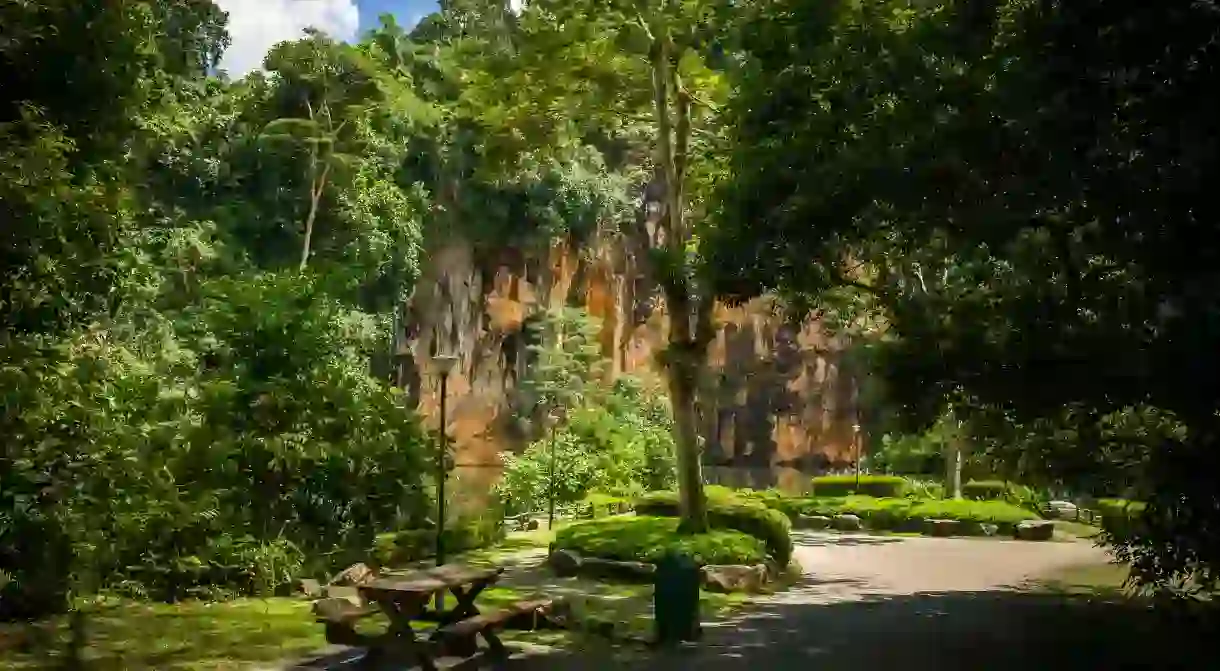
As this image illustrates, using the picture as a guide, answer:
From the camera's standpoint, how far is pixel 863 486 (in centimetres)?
3375

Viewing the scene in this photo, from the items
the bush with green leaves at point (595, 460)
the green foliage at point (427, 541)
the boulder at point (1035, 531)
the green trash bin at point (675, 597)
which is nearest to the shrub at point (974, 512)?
the boulder at point (1035, 531)

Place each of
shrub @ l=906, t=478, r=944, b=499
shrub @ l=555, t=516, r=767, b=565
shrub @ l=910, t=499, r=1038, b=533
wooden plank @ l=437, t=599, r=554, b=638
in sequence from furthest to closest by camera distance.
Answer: shrub @ l=906, t=478, r=944, b=499
shrub @ l=910, t=499, r=1038, b=533
shrub @ l=555, t=516, r=767, b=565
wooden plank @ l=437, t=599, r=554, b=638

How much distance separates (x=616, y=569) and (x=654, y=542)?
792 millimetres

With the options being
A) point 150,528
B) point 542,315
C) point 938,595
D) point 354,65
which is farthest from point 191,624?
point 542,315

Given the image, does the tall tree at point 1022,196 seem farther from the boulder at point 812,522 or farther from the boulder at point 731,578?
the boulder at point 812,522

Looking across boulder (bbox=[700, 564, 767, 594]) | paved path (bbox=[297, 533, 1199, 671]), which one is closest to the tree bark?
boulder (bbox=[700, 564, 767, 594])

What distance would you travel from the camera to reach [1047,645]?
9922 mm

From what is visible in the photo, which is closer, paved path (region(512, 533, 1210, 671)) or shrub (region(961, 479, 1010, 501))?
paved path (region(512, 533, 1210, 671))

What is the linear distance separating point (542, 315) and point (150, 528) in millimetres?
28372

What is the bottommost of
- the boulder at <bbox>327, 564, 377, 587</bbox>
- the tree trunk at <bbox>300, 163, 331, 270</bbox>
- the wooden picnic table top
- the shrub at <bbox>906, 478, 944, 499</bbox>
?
the boulder at <bbox>327, 564, 377, 587</bbox>

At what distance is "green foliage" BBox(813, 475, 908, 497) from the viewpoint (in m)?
33.4

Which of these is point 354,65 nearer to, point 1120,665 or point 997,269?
point 997,269

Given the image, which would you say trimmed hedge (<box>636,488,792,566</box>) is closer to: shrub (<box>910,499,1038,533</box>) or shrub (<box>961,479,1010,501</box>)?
shrub (<box>910,499,1038,533</box>)

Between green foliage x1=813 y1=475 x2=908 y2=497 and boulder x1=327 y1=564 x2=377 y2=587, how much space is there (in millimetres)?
23212
